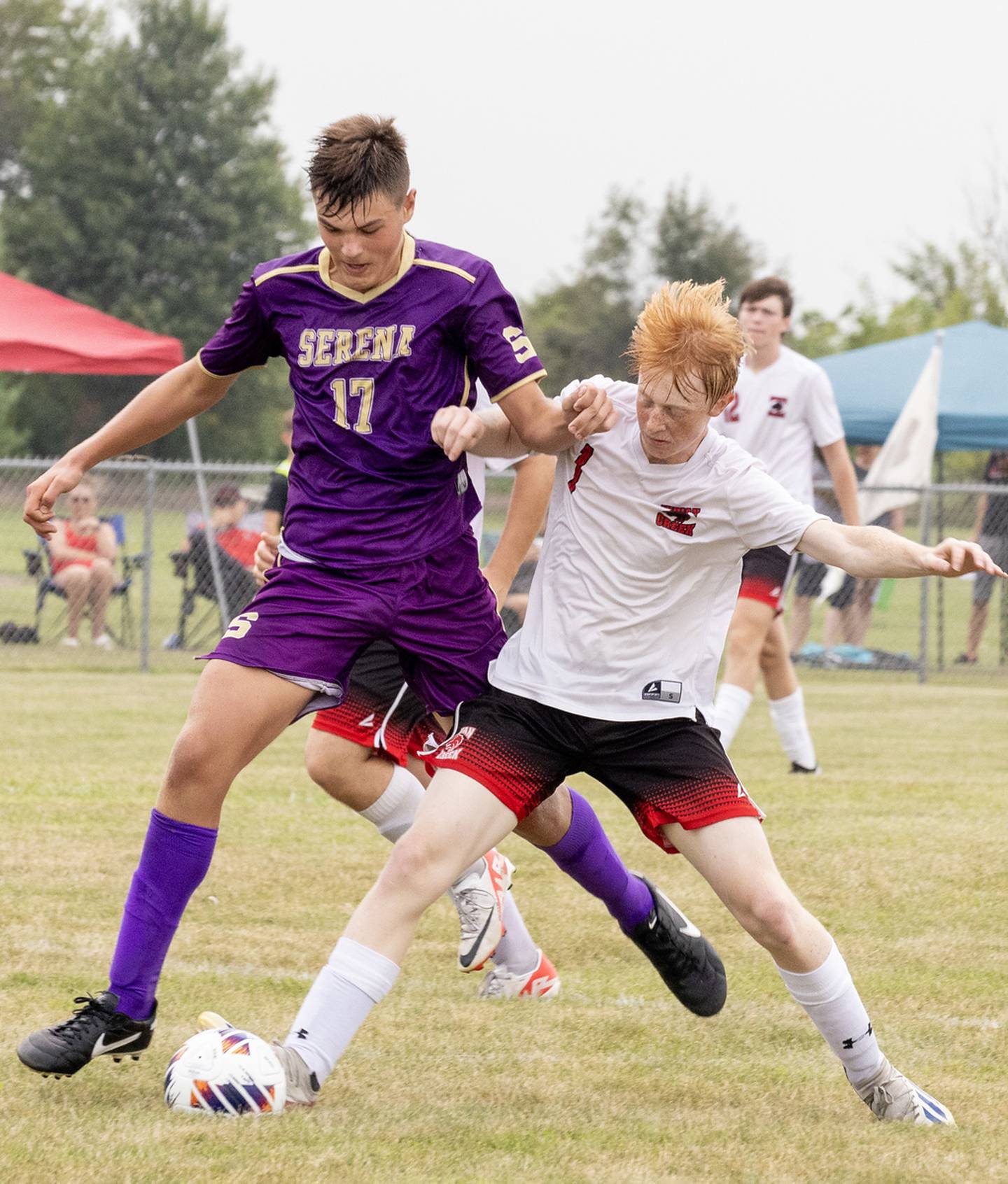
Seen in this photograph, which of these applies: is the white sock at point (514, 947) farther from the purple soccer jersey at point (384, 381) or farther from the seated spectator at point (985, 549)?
the seated spectator at point (985, 549)

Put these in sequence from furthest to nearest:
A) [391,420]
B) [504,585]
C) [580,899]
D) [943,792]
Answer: [943,792]
[580,899]
[504,585]
[391,420]

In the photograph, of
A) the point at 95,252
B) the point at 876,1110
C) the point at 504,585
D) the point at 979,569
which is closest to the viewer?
the point at 979,569

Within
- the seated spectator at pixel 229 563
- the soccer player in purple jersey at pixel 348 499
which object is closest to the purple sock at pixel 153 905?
the soccer player in purple jersey at pixel 348 499

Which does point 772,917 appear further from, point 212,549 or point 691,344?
point 212,549

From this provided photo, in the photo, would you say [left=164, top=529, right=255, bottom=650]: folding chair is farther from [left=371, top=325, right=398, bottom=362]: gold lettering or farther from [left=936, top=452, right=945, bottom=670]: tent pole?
[left=371, top=325, right=398, bottom=362]: gold lettering

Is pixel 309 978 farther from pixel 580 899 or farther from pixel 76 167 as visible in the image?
pixel 76 167

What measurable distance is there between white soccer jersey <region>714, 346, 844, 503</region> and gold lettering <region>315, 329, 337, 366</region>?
4.10 m

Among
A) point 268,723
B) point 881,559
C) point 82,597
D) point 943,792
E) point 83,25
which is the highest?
point 83,25

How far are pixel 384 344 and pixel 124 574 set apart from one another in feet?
35.3

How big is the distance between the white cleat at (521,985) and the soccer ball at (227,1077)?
1148mm

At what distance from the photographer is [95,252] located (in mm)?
45812

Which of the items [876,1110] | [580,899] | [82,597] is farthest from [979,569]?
[82,597]

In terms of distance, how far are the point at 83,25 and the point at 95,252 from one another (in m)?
17.4

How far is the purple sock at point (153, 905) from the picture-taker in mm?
3402
